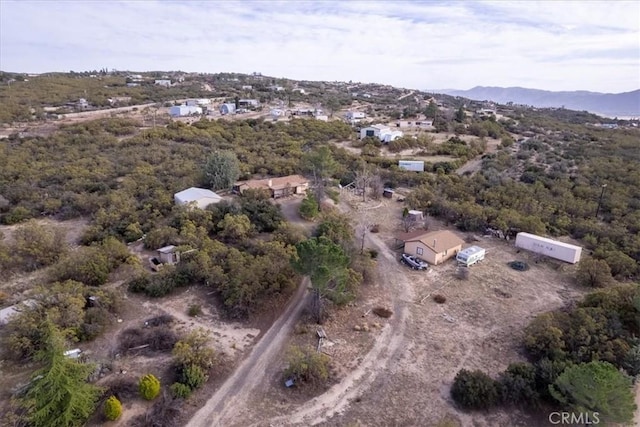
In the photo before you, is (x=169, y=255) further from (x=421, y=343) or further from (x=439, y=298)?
(x=439, y=298)

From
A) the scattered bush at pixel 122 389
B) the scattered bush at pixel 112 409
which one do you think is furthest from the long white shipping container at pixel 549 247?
the scattered bush at pixel 112 409

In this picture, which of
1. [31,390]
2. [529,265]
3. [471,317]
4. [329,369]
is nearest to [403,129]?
[529,265]

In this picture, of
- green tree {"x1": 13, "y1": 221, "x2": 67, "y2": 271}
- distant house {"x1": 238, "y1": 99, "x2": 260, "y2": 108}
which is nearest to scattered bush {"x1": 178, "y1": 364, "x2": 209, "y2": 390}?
green tree {"x1": 13, "y1": 221, "x2": 67, "y2": 271}

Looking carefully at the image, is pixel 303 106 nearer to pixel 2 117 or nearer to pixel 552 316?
pixel 2 117

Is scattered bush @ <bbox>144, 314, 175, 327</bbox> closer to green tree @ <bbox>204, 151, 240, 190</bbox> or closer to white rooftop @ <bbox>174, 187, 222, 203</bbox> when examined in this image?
white rooftop @ <bbox>174, 187, 222, 203</bbox>

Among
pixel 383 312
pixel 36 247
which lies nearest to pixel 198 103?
pixel 36 247

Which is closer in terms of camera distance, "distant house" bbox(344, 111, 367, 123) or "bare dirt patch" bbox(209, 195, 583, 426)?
"bare dirt patch" bbox(209, 195, 583, 426)

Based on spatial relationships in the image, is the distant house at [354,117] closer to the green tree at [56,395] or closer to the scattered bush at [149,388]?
the scattered bush at [149,388]
